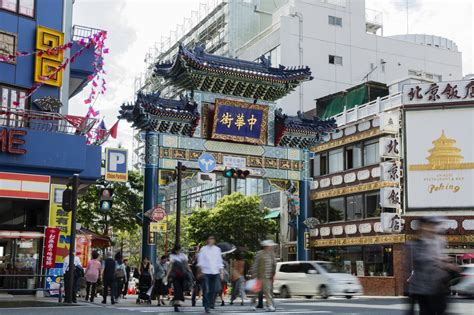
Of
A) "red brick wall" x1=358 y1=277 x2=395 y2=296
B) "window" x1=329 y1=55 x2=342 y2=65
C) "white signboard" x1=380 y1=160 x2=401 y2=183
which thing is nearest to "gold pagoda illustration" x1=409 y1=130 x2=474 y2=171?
"white signboard" x1=380 y1=160 x2=401 y2=183

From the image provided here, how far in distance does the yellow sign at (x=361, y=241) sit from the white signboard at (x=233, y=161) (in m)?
9.78

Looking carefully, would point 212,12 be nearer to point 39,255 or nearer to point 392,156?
point 392,156

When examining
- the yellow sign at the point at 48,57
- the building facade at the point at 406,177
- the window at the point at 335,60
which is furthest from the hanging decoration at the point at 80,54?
the window at the point at 335,60

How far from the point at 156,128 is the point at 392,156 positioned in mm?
13526

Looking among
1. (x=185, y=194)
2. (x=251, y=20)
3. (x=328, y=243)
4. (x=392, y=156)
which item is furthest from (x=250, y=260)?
(x=185, y=194)

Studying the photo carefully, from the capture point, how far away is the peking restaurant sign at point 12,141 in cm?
2204

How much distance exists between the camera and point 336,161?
4291 centimetres

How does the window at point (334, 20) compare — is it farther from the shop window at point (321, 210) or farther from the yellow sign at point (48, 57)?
the yellow sign at point (48, 57)

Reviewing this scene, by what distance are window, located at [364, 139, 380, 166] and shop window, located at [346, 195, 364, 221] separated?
7.47 feet

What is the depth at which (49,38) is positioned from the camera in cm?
2500

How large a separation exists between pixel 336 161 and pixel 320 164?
189 centimetres

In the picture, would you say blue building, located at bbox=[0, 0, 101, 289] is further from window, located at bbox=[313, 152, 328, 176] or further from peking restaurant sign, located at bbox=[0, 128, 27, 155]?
window, located at bbox=[313, 152, 328, 176]

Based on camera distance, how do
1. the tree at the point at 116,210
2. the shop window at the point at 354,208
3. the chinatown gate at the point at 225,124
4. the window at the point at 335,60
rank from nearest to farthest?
1. the chinatown gate at the point at 225,124
2. the shop window at the point at 354,208
3. the tree at the point at 116,210
4. the window at the point at 335,60

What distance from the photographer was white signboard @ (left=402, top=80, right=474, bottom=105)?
3703cm
